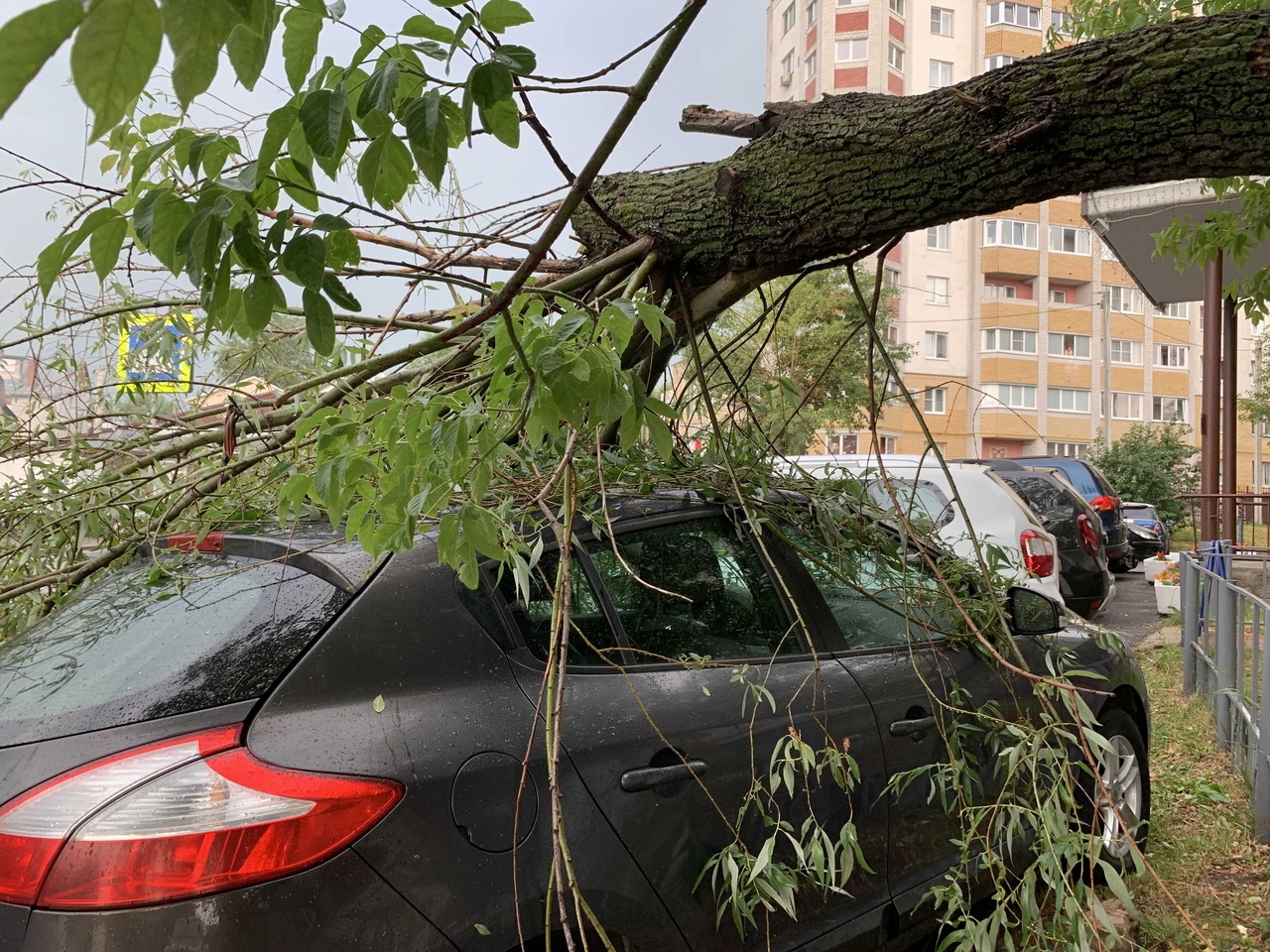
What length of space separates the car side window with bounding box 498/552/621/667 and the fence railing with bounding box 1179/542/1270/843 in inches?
142

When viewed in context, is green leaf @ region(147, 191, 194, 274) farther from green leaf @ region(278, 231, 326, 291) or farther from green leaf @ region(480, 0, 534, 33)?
green leaf @ region(480, 0, 534, 33)

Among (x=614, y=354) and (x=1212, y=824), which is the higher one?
(x=614, y=354)

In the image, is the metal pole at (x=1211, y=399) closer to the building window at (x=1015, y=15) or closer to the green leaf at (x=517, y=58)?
the green leaf at (x=517, y=58)

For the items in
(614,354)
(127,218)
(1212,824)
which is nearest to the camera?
(127,218)

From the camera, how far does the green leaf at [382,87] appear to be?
4.27 feet

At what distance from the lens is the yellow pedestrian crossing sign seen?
3.07 m

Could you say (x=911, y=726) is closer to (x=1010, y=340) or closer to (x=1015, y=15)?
(x=1010, y=340)

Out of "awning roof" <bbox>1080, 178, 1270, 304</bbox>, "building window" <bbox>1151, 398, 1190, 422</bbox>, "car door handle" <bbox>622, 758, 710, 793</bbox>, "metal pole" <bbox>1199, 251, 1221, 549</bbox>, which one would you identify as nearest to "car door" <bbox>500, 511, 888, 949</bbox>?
"car door handle" <bbox>622, 758, 710, 793</bbox>

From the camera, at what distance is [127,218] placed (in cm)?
144

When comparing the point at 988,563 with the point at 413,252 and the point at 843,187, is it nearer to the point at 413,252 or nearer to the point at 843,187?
the point at 843,187

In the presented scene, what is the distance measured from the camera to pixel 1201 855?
4113 mm

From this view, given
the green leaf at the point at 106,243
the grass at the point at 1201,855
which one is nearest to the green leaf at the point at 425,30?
the green leaf at the point at 106,243

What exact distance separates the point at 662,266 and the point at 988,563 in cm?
150

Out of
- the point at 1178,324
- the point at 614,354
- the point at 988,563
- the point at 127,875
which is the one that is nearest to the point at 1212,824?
the point at 988,563
